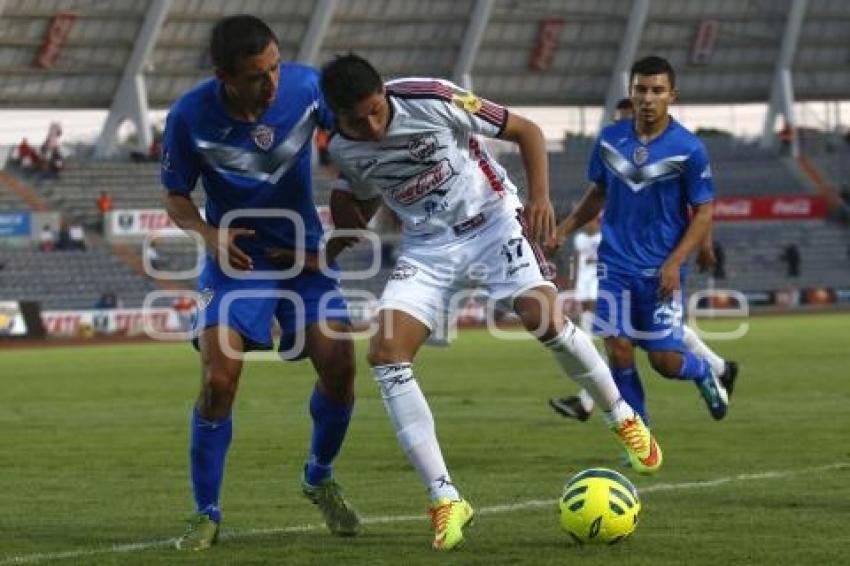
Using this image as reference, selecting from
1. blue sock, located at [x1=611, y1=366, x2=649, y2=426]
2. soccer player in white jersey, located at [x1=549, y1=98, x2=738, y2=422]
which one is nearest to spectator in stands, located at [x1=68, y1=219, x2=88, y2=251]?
soccer player in white jersey, located at [x1=549, y1=98, x2=738, y2=422]

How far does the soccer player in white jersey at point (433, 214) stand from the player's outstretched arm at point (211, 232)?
2.05 ft

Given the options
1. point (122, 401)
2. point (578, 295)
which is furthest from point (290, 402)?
point (578, 295)

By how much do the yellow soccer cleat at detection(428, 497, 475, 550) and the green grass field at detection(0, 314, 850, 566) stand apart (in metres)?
0.11

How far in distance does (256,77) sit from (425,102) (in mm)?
851

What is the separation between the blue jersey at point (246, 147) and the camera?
8.93 m

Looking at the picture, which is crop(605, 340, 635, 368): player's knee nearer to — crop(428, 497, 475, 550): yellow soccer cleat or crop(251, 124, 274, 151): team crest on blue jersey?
crop(428, 497, 475, 550): yellow soccer cleat

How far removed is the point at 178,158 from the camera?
29.7 ft

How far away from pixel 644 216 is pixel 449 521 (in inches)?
201

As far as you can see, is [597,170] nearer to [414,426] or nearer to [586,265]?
[414,426]

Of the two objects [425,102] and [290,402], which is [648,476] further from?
[290,402]

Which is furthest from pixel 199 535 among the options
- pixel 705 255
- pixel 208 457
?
pixel 705 255

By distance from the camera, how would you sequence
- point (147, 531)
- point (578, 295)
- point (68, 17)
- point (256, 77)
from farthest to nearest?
point (68, 17) < point (578, 295) < point (147, 531) < point (256, 77)

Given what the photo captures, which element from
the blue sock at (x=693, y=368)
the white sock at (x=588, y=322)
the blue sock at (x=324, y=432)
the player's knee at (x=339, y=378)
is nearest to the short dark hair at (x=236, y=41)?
the player's knee at (x=339, y=378)

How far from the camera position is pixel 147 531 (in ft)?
31.0
